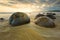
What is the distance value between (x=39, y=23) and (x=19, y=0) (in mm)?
2815

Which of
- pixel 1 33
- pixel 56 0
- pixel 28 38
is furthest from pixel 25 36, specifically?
pixel 56 0

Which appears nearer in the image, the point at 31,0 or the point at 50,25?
the point at 50,25

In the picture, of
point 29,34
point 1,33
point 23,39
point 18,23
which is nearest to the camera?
point 23,39

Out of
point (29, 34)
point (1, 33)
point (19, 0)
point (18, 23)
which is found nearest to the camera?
point (29, 34)

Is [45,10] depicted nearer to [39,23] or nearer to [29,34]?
[39,23]

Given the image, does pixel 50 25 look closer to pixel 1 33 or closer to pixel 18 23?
pixel 18 23

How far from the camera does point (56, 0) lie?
6.50m

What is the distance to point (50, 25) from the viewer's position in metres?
3.46

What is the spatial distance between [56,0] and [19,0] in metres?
1.55

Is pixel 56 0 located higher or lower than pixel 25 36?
higher

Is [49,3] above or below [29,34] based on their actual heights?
above

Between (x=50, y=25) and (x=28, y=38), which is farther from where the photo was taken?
(x=50, y=25)

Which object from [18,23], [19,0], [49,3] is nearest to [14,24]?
[18,23]

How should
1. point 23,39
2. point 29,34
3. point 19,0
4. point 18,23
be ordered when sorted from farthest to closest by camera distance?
point 19,0, point 18,23, point 29,34, point 23,39
